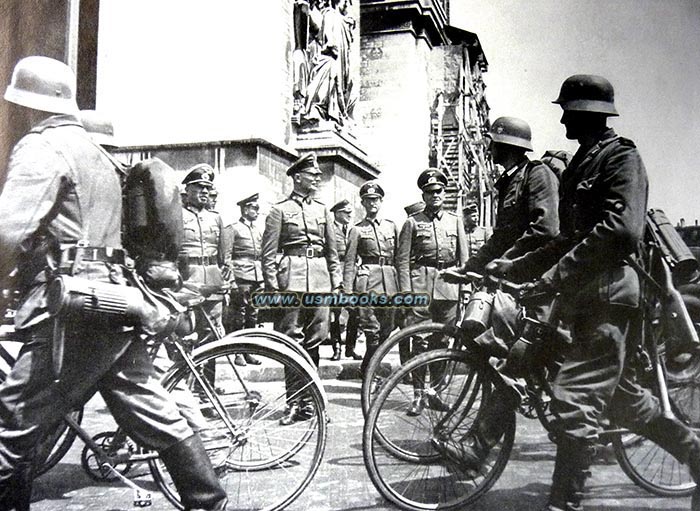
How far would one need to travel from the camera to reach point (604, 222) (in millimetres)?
2871

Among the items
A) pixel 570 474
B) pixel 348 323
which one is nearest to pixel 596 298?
pixel 570 474

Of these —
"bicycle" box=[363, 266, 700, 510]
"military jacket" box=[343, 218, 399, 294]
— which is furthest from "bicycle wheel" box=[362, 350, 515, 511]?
"military jacket" box=[343, 218, 399, 294]

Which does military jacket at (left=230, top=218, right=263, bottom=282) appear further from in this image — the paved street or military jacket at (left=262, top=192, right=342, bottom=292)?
the paved street

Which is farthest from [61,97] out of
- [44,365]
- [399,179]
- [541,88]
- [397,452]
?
[399,179]

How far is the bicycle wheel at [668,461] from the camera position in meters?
3.32

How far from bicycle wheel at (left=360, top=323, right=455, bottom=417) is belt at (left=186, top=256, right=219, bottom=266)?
1498 mm

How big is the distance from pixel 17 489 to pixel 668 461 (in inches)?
130

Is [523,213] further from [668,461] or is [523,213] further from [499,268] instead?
[668,461]

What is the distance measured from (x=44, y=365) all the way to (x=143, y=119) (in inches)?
149

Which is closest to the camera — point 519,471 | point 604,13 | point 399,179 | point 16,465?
point 16,465

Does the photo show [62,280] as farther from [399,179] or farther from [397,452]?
[399,179]

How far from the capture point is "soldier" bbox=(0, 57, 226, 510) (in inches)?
97.8

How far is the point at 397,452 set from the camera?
11.1 ft

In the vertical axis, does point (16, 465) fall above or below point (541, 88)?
below
